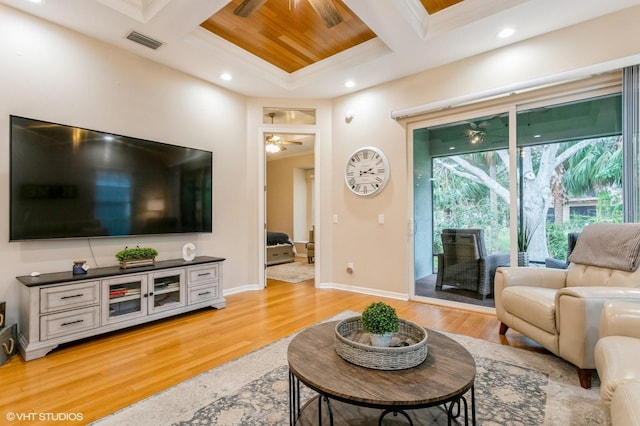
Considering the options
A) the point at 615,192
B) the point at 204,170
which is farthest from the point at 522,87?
the point at 204,170

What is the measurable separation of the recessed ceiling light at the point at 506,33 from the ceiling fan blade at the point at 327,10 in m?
1.72

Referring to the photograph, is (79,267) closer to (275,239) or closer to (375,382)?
(375,382)

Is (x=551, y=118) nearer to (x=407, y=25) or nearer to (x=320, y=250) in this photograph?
(x=407, y=25)

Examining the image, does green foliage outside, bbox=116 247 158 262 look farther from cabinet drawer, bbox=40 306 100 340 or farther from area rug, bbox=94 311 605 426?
area rug, bbox=94 311 605 426

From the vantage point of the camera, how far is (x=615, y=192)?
Result: 9.59ft

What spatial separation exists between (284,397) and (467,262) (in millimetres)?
2763

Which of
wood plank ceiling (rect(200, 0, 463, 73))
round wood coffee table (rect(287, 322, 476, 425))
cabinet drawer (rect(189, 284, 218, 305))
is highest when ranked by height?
wood plank ceiling (rect(200, 0, 463, 73))

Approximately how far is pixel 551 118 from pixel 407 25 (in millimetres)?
1773

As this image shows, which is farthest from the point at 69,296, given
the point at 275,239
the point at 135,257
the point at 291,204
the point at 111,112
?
the point at 291,204

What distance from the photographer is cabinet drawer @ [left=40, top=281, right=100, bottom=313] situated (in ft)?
A: 8.12

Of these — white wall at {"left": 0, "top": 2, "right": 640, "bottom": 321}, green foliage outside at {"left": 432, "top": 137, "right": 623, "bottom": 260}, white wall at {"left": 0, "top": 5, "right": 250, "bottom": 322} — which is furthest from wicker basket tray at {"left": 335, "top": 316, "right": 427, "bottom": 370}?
white wall at {"left": 0, "top": 5, "right": 250, "bottom": 322}

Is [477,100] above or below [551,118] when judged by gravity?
above

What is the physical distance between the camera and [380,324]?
1.47 metres

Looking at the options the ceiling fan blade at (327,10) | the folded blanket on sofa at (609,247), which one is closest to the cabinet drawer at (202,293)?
the ceiling fan blade at (327,10)
